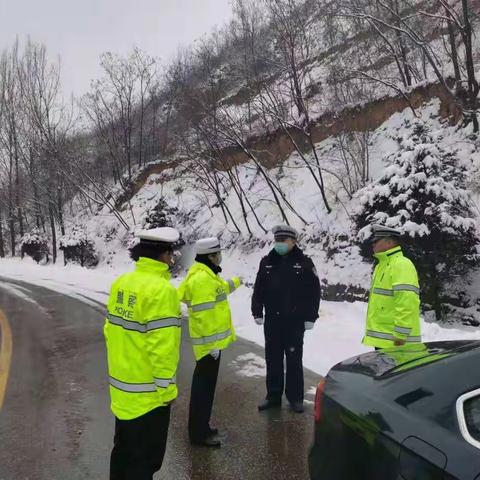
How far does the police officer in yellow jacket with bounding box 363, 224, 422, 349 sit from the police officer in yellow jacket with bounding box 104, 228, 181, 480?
2.18m

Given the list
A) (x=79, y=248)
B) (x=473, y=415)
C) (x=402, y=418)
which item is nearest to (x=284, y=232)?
(x=402, y=418)

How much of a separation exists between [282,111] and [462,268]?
362 inches

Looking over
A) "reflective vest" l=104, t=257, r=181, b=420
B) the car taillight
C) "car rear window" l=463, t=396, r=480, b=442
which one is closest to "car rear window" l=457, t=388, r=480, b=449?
"car rear window" l=463, t=396, r=480, b=442

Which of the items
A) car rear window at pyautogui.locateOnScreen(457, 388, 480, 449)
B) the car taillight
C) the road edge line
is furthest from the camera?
the road edge line

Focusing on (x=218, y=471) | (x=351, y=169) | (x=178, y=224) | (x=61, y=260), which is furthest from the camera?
(x=61, y=260)

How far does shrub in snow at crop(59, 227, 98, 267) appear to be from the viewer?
25.8 m

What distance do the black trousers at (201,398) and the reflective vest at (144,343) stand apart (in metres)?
1.38

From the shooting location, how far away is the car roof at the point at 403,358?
8.30 ft

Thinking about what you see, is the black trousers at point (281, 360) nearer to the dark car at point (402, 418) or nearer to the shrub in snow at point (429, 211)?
the dark car at point (402, 418)

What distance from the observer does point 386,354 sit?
3018mm

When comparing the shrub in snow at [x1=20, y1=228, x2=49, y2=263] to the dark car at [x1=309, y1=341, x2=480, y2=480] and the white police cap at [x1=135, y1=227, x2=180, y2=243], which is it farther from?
the dark car at [x1=309, y1=341, x2=480, y2=480]

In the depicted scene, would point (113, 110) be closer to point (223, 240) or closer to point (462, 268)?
point (223, 240)

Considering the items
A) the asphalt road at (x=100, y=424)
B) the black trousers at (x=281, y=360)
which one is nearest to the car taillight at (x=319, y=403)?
the asphalt road at (x=100, y=424)

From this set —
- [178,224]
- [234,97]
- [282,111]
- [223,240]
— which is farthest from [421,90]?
[178,224]
